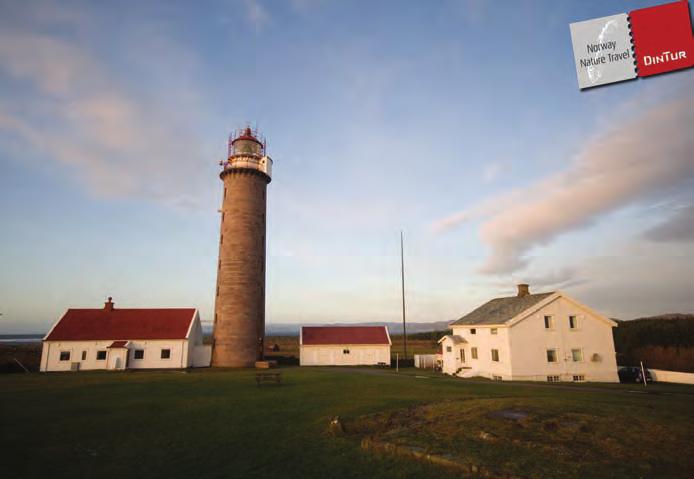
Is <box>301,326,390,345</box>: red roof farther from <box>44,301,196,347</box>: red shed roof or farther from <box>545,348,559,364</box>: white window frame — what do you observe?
<box>545,348,559,364</box>: white window frame

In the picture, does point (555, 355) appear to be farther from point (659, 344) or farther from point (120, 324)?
point (120, 324)

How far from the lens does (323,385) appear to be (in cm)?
2664

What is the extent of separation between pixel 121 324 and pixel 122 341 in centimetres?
284

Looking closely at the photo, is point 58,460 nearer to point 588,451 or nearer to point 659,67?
point 588,451

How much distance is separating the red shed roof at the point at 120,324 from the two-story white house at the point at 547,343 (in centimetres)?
3072

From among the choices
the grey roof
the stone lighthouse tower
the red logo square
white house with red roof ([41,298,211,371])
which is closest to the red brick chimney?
white house with red roof ([41,298,211,371])

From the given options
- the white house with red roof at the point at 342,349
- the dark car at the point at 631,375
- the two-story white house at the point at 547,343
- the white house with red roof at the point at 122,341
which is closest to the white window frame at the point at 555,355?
the two-story white house at the point at 547,343

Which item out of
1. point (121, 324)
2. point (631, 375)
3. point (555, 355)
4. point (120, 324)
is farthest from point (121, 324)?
point (631, 375)

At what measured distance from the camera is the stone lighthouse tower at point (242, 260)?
139 ft

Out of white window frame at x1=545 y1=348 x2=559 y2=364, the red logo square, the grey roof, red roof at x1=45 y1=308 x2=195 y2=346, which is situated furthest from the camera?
red roof at x1=45 y1=308 x2=195 y2=346

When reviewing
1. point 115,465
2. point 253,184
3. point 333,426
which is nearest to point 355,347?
point 253,184

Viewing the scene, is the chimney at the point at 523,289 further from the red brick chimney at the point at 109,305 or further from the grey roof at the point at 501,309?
the red brick chimney at the point at 109,305

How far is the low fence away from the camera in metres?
33.4

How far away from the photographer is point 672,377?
112 feet
